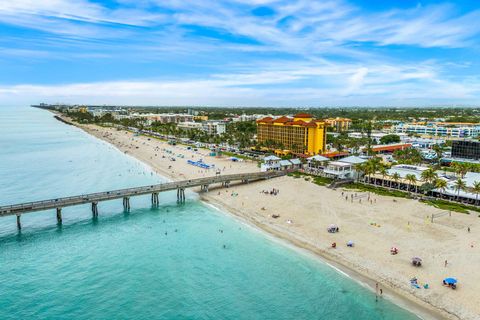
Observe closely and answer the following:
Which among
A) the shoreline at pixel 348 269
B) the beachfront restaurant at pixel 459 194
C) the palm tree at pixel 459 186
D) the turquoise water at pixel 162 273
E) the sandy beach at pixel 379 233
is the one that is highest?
the palm tree at pixel 459 186

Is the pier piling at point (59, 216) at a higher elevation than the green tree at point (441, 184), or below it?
below

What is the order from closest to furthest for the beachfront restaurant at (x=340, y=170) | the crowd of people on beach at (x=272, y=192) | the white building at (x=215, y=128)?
the crowd of people on beach at (x=272, y=192) < the beachfront restaurant at (x=340, y=170) < the white building at (x=215, y=128)

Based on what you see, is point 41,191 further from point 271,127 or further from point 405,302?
point 271,127

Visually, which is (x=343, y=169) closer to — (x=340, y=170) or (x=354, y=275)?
(x=340, y=170)

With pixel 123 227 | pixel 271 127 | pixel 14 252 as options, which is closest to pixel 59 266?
pixel 14 252

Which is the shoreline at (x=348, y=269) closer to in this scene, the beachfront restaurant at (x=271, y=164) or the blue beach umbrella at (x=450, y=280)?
the blue beach umbrella at (x=450, y=280)

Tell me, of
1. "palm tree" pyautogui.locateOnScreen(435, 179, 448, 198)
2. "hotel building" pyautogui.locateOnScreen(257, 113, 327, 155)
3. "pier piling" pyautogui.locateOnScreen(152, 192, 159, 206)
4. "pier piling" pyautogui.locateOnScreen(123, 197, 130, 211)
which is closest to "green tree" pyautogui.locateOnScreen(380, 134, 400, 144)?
"hotel building" pyautogui.locateOnScreen(257, 113, 327, 155)

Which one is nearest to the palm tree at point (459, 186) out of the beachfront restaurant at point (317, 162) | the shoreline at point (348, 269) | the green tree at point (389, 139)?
the beachfront restaurant at point (317, 162)

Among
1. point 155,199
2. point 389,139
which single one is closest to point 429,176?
point 155,199
